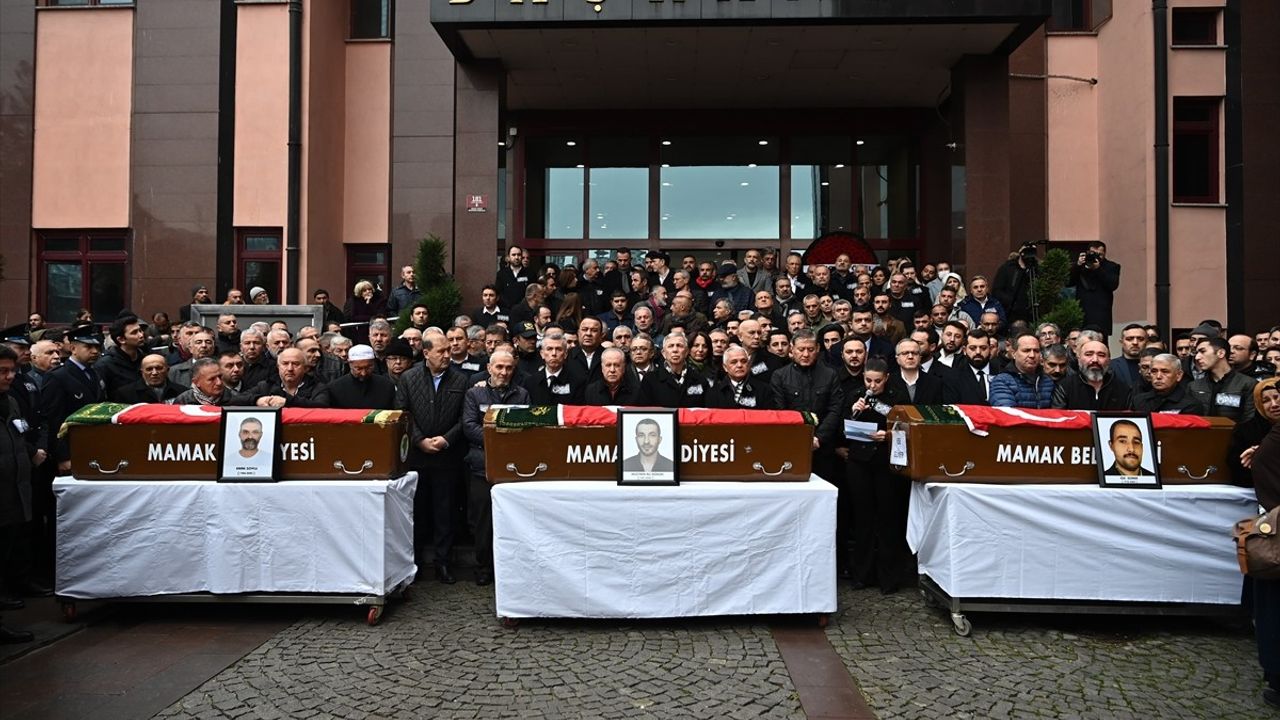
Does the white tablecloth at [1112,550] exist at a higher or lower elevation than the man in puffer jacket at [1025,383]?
lower

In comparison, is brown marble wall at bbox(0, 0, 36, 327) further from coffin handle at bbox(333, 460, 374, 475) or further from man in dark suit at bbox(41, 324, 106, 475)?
coffin handle at bbox(333, 460, 374, 475)

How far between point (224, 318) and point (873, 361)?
288 inches

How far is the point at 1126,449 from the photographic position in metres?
5.39

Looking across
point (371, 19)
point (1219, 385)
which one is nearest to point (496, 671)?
point (1219, 385)

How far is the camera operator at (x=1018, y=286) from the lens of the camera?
11.2 meters

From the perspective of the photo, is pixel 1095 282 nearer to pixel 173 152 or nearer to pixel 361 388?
pixel 361 388

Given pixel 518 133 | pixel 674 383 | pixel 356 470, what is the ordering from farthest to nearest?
1. pixel 518 133
2. pixel 674 383
3. pixel 356 470

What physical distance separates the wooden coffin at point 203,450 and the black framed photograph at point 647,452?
1.55 meters

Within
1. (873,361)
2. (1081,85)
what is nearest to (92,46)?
(873,361)

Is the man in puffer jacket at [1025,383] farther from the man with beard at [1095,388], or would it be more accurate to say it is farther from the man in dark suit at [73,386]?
the man in dark suit at [73,386]

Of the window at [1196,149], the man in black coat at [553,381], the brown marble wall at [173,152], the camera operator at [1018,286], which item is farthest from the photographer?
the brown marble wall at [173,152]

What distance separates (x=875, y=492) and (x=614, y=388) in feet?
7.08

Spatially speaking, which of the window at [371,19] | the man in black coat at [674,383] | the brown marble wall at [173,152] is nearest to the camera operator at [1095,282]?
the man in black coat at [674,383]

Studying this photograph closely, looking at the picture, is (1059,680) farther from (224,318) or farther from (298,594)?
(224,318)
